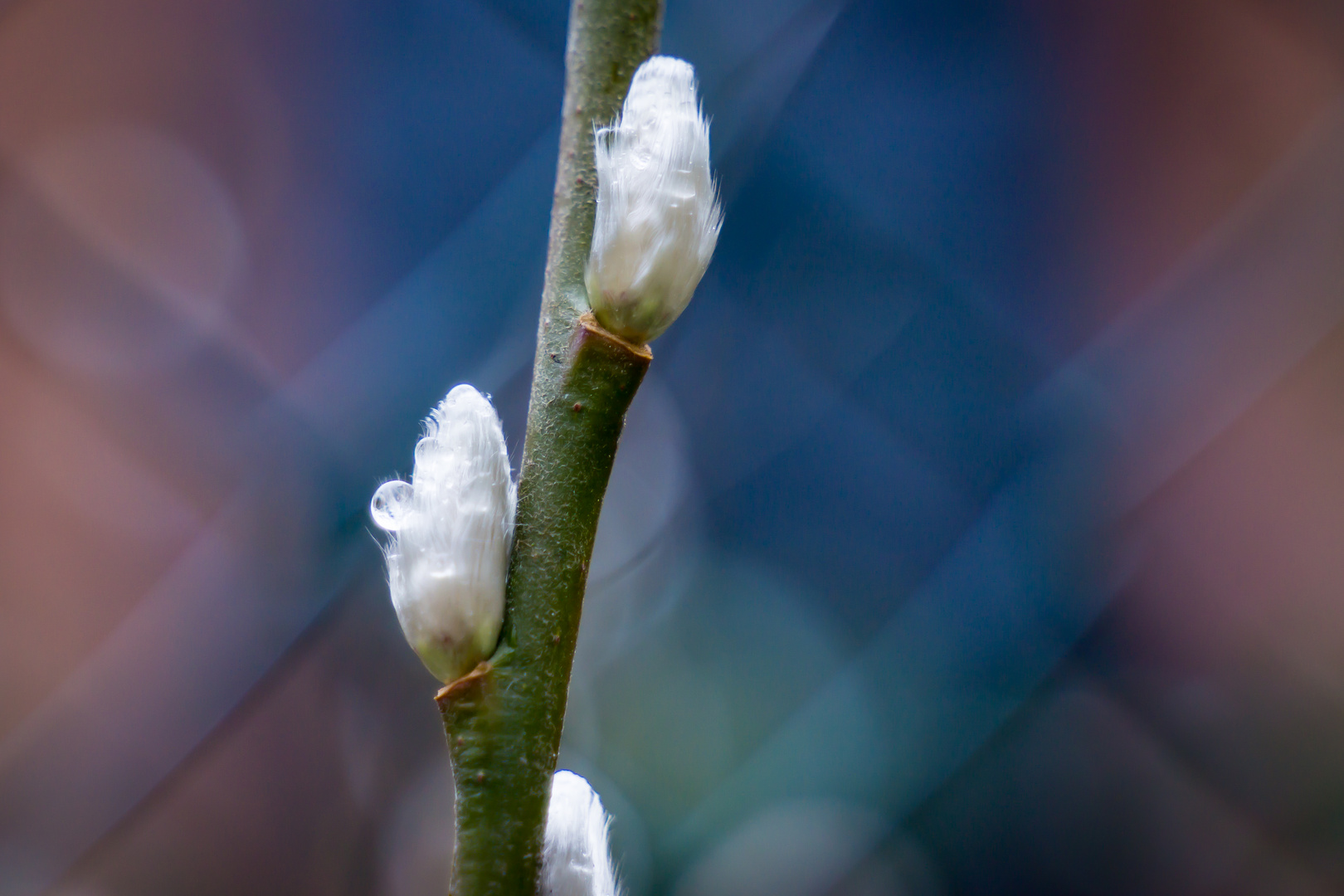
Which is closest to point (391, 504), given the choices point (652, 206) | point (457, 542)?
point (457, 542)

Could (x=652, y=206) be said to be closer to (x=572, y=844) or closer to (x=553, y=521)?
(x=553, y=521)

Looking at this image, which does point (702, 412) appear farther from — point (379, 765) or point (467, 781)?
point (467, 781)

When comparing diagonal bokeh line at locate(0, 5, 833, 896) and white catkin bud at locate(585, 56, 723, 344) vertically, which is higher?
white catkin bud at locate(585, 56, 723, 344)

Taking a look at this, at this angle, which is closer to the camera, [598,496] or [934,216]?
[598,496]

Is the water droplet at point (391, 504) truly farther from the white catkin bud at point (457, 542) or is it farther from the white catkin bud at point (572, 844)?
the white catkin bud at point (572, 844)

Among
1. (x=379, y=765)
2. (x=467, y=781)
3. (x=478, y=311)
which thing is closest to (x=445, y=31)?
→ (x=478, y=311)

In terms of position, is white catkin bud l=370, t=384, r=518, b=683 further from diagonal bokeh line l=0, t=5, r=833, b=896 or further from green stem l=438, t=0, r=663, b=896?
diagonal bokeh line l=0, t=5, r=833, b=896

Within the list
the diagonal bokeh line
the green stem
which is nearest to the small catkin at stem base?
the green stem
